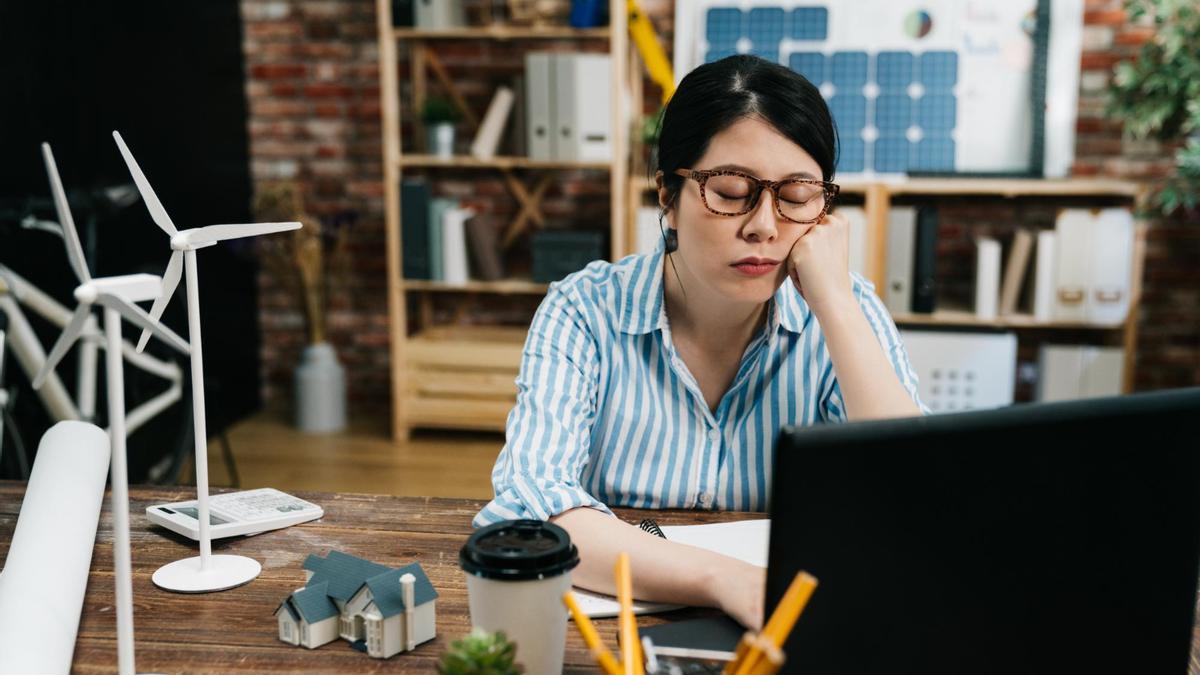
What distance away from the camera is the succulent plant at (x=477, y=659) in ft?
2.21

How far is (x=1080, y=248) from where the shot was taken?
11.1 ft

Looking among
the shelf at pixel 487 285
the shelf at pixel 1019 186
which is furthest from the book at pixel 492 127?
the shelf at pixel 1019 186

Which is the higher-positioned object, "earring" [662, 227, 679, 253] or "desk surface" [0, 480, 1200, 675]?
"earring" [662, 227, 679, 253]

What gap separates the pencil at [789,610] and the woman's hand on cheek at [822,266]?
2.45 feet

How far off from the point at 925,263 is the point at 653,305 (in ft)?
7.52

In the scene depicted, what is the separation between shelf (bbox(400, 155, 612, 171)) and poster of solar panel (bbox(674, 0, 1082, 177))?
32.4 inches

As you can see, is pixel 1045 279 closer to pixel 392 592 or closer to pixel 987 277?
pixel 987 277

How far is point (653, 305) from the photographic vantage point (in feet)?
4.64

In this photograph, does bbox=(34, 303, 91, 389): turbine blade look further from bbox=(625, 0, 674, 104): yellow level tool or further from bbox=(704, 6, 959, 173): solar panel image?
bbox=(704, 6, 959, 173): solar panel image

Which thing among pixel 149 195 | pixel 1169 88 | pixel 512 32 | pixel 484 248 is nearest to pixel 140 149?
pixel 484 248

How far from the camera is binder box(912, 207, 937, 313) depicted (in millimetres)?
3422

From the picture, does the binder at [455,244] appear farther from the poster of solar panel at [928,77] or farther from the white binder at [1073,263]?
the white binder at [1073,263]

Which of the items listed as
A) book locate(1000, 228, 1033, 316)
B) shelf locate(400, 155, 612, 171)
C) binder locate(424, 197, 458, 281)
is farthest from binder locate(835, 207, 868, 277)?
binder locate(424, 197, 458, 281)

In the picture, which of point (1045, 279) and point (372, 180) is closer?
point (1045, 279)
